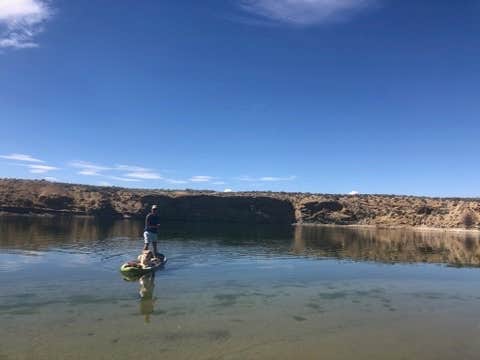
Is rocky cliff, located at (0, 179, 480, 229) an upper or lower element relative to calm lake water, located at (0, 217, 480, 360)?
upper

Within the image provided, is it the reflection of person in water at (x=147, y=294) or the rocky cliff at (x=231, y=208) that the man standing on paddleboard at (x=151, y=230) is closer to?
the reflection of person in water at (x=147, y=294)

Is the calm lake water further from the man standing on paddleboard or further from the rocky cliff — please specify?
the rocky cliff

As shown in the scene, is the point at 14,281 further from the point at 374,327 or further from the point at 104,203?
the point at 104,203

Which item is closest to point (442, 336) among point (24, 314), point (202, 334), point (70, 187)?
point (202, 334)

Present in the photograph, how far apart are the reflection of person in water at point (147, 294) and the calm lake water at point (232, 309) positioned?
72 millimetres

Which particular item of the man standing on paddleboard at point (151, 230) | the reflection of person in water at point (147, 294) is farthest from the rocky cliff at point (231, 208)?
the reflection of person in water at point (147, 294)

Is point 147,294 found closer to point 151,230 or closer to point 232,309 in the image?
point 232,309

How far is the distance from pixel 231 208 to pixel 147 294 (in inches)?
2888

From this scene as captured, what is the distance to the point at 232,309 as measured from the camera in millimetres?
17062

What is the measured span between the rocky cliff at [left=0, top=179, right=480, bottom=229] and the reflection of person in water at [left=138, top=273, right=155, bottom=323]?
65.6 meters

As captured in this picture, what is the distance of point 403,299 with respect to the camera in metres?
20.6

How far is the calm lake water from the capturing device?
12770 millimetres

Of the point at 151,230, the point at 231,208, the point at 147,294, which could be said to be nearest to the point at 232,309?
the point at 147,294

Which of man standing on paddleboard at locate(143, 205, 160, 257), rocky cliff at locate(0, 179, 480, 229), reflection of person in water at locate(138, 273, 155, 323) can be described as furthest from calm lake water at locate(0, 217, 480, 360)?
rocky cliff at locate(0, 179, 480, 229)
